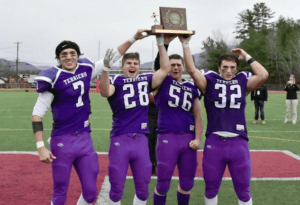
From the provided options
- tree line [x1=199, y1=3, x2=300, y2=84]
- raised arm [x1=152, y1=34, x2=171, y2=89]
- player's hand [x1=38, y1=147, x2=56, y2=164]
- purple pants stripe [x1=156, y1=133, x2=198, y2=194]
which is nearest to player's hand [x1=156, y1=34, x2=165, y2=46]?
raised arm [x1=152, y1=34, x2=171, y2=89]

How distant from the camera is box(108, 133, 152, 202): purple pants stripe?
3.63 metres

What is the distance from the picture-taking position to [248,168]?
364cm

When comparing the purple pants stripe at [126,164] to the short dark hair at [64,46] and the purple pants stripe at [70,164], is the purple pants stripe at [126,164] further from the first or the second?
the short dark hair at [64,46]

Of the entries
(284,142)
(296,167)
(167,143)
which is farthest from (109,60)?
(284,142)

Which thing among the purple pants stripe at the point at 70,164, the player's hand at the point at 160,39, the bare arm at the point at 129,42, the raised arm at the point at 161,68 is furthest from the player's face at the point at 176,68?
the purple pants stripe at the point at 70,164

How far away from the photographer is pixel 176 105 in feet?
13.1

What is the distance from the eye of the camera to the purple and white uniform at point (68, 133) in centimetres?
348

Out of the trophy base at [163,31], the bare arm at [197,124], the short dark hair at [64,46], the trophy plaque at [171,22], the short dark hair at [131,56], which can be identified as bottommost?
the bare arm at [197,124]

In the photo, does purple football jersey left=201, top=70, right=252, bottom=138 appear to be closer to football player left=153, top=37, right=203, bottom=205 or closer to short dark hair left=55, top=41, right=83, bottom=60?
football player left=153, top=37, right=203, bottom=205

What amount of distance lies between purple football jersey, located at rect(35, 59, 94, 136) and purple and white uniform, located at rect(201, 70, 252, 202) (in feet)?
4.82

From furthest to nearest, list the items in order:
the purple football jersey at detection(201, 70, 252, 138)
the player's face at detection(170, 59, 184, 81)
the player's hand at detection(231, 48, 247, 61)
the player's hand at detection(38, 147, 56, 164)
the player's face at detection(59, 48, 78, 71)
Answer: the player's face at detection(170, 59, 184, 81) → the player's hand at detection(231, 48, 247, 61) → the purple football jersey at detection(201, 70, 252, 138) → the player's face at detection(59, 48, 78, 71) → the player's hand at detection(38, 147, 56, 164)

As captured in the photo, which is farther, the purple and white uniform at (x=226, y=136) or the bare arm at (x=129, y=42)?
the bare arm at (x=129, y=42)

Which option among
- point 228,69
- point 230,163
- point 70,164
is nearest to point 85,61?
point 70,164

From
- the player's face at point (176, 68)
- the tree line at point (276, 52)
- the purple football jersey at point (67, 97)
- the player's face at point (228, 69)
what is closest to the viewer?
the purple football jersey at point (67, 97)
